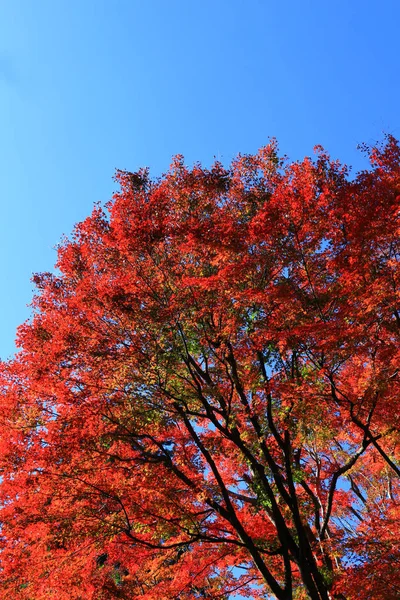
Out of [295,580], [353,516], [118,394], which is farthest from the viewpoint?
[353,516]

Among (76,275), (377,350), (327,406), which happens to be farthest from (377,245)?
(76,275)

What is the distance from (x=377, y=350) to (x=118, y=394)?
5884 millimetres

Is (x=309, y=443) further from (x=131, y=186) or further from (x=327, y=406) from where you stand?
(x=131, y=186)

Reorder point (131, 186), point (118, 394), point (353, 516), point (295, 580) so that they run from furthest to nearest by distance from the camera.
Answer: point (353, 516), point (295, 580), point (131, 186), point (118, 394)

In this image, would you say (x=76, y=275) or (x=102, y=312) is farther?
(x=76, y=275)

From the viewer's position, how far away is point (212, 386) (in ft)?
33.8

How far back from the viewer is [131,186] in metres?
11.1

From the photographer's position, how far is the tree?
30.6 feet

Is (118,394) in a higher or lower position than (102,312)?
lower

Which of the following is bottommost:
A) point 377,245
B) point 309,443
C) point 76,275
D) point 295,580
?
point 295,580

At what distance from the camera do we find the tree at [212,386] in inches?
367

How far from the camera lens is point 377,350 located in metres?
10.0

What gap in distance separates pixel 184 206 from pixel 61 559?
8.63 meters

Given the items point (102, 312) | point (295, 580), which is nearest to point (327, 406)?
point (102, 312)
